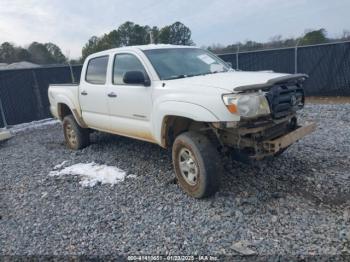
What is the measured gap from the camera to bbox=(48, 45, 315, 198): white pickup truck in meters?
3.49

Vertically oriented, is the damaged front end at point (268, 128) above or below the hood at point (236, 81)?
below

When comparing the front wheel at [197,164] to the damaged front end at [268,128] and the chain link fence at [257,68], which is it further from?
the chain link fence at [257,68]

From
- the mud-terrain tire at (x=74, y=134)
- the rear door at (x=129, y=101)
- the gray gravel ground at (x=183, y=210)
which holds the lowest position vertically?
the gray gravel ground at (x=183, y=210)

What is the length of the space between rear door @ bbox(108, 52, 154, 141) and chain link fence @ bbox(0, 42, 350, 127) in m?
6.77

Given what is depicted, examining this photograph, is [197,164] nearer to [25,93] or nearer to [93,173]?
[93,173]

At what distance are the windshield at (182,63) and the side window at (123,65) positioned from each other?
207mm

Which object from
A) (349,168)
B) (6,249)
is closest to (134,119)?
(6,249)

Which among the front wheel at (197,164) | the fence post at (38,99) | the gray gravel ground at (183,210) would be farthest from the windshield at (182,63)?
the fence post at (38,99)

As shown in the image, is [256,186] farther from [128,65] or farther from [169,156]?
[128,65]

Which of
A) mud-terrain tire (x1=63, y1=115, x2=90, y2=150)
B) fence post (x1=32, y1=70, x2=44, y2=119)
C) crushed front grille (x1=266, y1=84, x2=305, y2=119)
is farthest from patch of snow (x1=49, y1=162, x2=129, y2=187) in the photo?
fence post (x1=32, y1=70, x2=44, y2=119)

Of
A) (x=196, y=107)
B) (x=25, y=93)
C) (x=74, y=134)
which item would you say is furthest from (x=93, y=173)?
(x=25, y=93)

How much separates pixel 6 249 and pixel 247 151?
2.87 m

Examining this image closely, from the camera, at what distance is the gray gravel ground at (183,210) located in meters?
3.07

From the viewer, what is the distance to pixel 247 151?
154 inches
